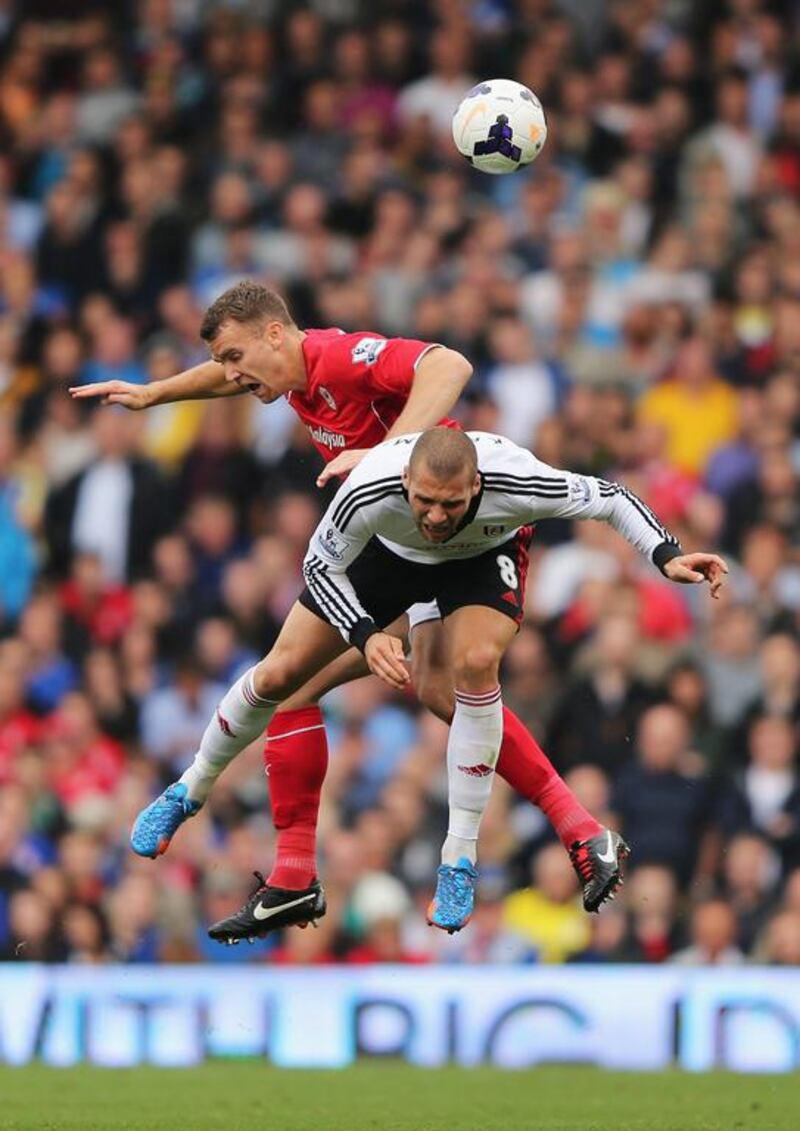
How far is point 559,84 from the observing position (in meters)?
17.1

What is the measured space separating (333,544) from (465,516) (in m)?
0.52

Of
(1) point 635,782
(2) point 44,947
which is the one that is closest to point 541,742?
(1) point 635,782

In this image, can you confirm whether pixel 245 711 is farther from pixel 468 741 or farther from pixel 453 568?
pixel 453 568

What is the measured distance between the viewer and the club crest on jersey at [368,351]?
32.8 ft

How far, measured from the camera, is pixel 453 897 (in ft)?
32.4

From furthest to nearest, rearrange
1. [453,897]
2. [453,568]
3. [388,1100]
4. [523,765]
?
[388,1100] < [523,765] < [453,568] < [453,897]

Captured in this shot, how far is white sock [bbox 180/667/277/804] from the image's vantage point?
34.0ft

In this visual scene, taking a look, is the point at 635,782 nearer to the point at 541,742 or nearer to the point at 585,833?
the point at 541,742

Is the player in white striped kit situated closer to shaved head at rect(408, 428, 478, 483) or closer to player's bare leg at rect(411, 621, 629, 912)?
shaved head at rect(408, 428, 478, 483)

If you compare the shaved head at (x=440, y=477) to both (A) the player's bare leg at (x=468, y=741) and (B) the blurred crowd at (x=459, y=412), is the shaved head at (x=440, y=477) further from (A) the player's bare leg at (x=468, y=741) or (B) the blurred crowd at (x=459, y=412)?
(B) the blurred crowd at (x=459, y=412)

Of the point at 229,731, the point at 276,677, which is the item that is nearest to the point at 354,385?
the point at 276,677

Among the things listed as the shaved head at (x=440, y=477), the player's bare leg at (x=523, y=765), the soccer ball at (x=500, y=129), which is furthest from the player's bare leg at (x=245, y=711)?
the soccer ball at (x=500, y=129)

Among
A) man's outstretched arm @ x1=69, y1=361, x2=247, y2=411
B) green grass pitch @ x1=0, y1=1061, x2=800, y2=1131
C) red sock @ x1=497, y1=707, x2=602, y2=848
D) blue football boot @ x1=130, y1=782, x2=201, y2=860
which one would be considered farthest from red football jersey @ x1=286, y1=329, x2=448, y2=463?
green grass pitch @ x1=0, y1=1061, x2=800, y2=1131

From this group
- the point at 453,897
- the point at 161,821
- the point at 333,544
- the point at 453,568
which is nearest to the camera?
the point at 333,544
